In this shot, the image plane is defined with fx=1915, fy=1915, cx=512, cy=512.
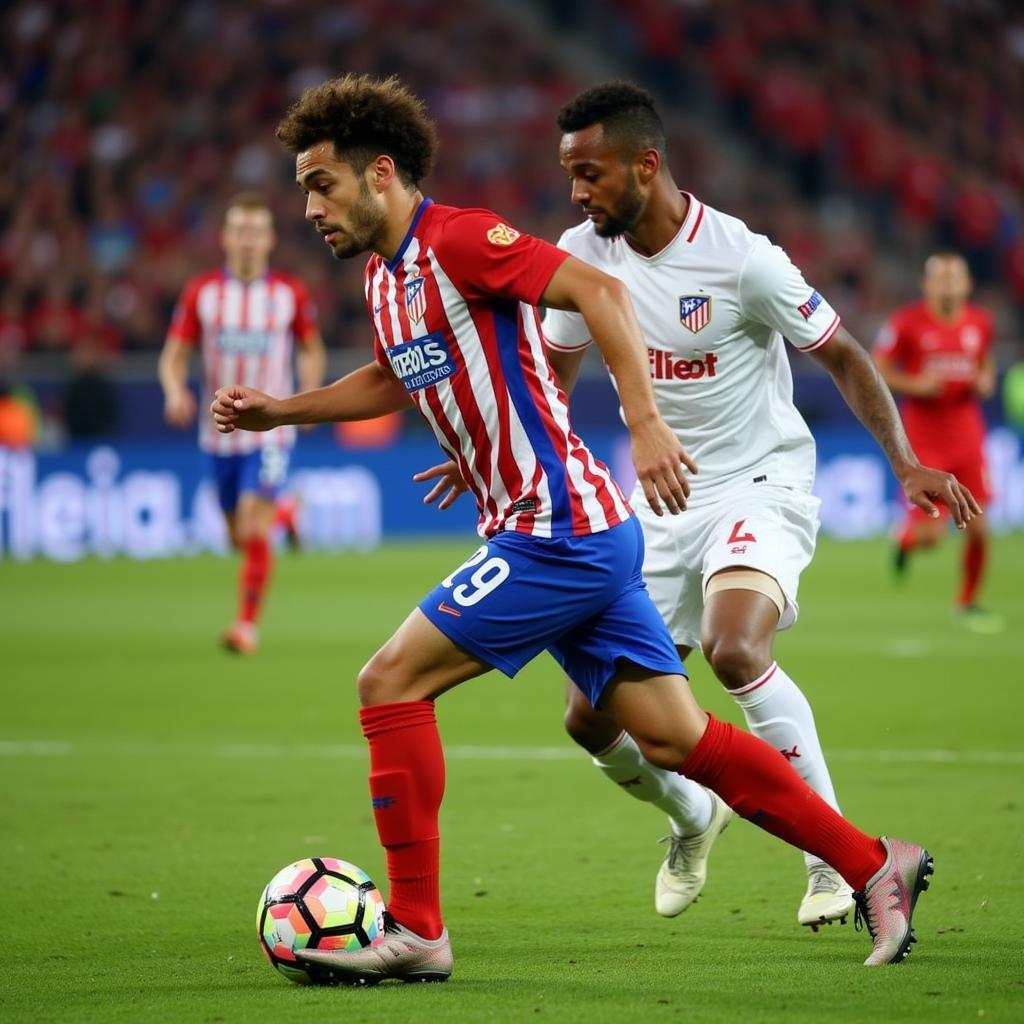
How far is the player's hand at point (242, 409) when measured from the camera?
4.74 metres

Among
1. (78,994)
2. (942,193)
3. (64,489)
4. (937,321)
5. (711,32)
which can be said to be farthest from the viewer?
(711,32)

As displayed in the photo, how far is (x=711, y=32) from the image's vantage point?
2923cm

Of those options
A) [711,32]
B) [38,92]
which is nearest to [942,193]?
[711,32]

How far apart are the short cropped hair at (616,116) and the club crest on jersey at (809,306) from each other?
58 cm

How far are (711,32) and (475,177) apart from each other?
18.6ft

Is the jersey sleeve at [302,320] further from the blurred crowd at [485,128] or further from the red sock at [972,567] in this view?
the blurred crowd at [485,128]

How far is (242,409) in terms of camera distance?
4758 millimetres

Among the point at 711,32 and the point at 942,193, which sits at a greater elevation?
the point at 711,32

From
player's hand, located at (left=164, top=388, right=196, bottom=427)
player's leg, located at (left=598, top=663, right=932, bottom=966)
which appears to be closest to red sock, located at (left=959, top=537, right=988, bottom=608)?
player's hand, located at (left=164, top=388, right=196, bottom=427)

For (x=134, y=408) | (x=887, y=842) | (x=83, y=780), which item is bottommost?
(x=83, y=780)

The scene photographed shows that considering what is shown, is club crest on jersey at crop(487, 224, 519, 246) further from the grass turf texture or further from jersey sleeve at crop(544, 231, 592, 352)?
the grass turf texture

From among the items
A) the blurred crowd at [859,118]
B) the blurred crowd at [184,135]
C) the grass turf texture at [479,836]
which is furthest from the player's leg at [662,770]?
the blurred crowd at [859,118]

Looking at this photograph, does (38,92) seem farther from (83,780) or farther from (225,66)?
(83,780)

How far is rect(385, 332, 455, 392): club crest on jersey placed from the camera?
4418 mm
